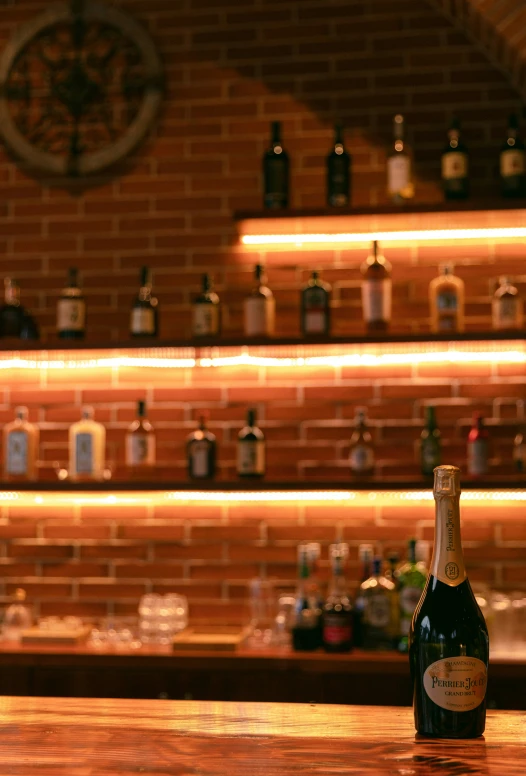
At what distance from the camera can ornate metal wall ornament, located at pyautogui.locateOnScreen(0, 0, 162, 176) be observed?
3488 millimetres

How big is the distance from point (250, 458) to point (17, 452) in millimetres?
795

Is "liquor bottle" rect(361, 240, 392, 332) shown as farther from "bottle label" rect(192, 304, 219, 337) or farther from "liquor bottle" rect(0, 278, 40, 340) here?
"liquor bottle" rect(0, 278, 40, 340)

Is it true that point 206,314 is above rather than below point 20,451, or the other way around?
above

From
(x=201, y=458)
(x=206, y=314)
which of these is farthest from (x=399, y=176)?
(x=201, y=458)

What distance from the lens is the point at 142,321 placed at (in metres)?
3.23

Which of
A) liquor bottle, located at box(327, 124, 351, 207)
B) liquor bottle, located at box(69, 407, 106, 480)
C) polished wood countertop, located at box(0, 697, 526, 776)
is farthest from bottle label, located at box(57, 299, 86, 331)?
polished wood countertop, located at box(0, 697, 526, 776)

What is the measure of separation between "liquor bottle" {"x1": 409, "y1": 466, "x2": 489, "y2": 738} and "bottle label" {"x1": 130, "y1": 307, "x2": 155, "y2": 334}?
7.22ft

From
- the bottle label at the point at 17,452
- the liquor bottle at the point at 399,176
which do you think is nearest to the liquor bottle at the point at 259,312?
the liquor bottle at the point at 399,176

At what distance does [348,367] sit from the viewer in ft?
11.0

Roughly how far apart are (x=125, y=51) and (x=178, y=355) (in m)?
1.16

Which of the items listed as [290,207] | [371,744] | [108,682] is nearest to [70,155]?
[290,207]

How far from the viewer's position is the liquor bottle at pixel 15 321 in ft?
11.0

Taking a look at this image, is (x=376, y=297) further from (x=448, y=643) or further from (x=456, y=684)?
(x=456, y=684)

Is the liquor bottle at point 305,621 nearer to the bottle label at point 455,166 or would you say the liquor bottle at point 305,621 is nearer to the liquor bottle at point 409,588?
the liquor bottle at point 409,588
